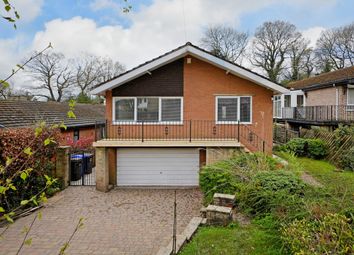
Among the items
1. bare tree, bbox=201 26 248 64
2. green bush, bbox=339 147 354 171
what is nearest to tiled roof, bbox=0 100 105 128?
green bush, bbox=339 147 354 171

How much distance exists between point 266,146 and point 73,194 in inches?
372

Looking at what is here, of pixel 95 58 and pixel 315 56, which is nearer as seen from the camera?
pixel 315 56

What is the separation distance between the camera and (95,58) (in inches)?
1916

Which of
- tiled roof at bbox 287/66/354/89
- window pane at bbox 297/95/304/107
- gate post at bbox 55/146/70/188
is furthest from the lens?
window pane at bbox 297/95/304/107

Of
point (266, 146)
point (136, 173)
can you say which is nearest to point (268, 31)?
point (266, 146)

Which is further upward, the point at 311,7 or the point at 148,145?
the point at 311,7

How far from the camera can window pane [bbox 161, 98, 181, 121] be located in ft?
47.5

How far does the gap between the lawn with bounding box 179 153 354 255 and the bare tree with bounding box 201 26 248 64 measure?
38.8 m

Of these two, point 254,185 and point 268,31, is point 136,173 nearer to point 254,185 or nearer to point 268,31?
point 254,185

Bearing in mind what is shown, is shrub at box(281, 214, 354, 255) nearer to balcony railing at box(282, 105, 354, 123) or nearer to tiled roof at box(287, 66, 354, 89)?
balcony railing at box(282, 105, 354, 123)

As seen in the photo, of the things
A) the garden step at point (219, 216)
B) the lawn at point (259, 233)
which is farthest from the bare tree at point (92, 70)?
the lawn at point (259, 233)

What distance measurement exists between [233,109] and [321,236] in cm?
971

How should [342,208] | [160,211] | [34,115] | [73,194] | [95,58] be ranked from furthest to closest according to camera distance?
[95,58] → [34,115] → [73,194] → [160,211] → [342,208]

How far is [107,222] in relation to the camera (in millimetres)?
8898
